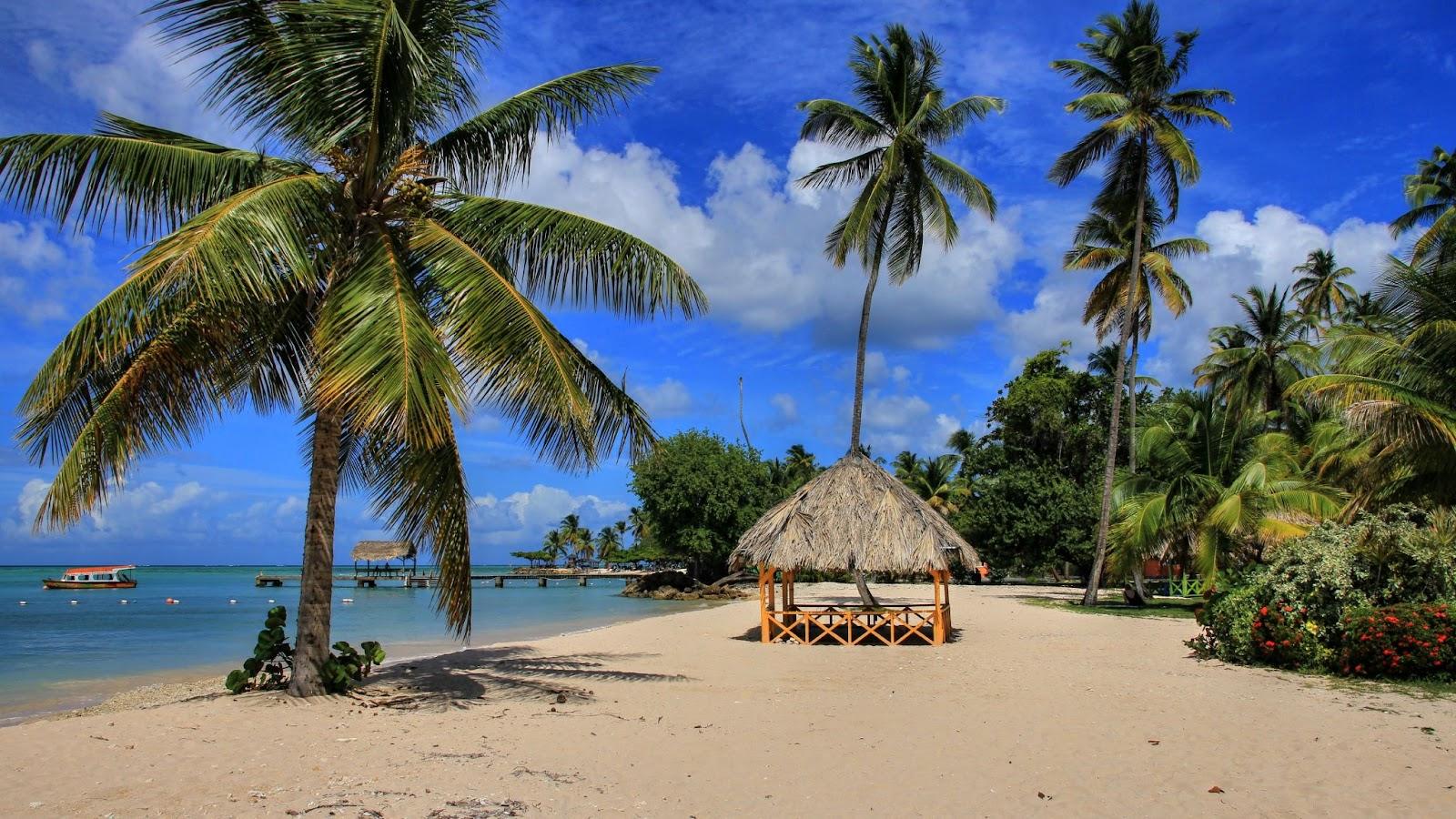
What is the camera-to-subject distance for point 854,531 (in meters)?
15.1

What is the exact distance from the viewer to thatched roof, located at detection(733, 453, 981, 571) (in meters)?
14.7

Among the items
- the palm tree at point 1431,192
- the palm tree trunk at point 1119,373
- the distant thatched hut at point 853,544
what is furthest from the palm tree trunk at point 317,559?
the palm tree at point 1431,192

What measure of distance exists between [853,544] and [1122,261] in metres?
15.3

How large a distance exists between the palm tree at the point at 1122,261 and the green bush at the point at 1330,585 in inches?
521

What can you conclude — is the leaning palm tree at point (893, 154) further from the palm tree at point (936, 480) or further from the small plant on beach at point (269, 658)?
the palm tree at point (936, 480)

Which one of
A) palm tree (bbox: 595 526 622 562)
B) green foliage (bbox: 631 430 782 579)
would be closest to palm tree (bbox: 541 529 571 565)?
palm tree (bbox: 595 526 622 562)

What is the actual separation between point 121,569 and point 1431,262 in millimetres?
76845

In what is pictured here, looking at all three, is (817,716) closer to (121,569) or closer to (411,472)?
(411,472)

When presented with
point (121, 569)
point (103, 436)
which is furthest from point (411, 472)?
point (121, 569)

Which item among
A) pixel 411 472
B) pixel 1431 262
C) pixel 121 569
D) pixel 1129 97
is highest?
pixel 1129 97

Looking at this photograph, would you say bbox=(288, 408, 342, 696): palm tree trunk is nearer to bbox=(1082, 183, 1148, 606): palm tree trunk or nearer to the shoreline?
the shoreline

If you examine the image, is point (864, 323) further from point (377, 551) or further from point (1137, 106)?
point (377, 551)

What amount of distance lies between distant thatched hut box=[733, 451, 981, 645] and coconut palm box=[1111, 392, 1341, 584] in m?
8.03

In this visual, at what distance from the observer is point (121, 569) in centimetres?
6612
